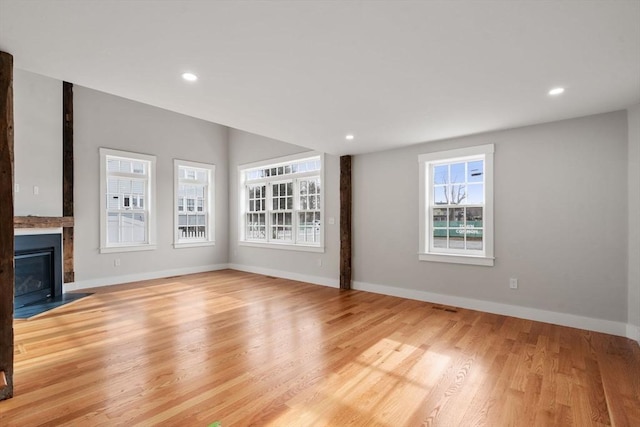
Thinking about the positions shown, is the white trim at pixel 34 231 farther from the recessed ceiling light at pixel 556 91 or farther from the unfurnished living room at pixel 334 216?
the recessed ceiling light at pixel 556 91

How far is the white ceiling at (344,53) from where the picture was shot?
5.52 ft

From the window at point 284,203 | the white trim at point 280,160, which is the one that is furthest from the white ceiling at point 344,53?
the window at point 284,203

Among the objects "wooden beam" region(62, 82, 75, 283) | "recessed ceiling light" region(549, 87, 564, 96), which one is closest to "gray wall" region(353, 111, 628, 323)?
"recessed ceiling light" region(549, 87, 564, 96)

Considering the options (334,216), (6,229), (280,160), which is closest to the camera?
(6,229)

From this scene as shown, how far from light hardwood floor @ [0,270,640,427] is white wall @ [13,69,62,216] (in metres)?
1.89

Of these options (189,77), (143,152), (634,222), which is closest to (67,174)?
(143,152)

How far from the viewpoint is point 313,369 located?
2494mm

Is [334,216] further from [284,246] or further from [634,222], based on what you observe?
[634,222]

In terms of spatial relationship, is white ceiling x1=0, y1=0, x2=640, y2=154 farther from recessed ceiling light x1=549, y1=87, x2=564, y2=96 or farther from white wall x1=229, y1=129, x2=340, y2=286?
white wall x1=229, y1=129, x2=340, y2=286

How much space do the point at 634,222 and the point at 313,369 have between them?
354cm

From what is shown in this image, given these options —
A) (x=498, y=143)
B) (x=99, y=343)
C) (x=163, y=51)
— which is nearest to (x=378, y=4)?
(x=163, y=51)

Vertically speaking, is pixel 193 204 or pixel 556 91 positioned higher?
pixel 556 91

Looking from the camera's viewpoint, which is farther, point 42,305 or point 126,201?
point 126,201

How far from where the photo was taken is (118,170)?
5738mm
